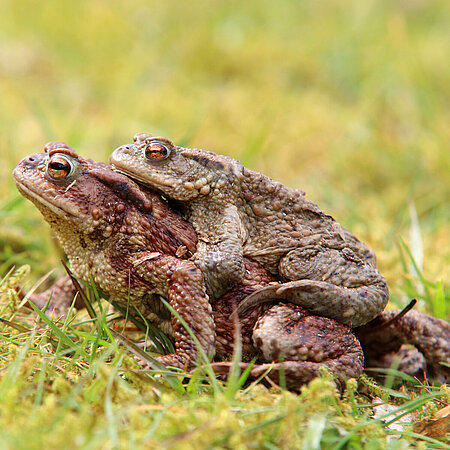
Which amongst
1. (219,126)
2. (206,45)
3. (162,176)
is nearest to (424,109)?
(219,126)

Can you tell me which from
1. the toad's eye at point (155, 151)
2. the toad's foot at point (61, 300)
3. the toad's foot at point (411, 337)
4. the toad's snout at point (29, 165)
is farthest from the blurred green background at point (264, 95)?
the toad's eye at point (155, 151)

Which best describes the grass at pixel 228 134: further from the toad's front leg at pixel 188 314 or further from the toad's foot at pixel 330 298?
the toad's foot at pixel 330 298

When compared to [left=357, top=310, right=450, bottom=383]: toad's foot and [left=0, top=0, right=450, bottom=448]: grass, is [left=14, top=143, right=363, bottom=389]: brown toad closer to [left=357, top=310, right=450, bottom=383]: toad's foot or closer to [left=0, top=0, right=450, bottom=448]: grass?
[left=0, top=0, right=450, bottom=448]: grass

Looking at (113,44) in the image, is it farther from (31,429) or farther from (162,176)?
(31,429)

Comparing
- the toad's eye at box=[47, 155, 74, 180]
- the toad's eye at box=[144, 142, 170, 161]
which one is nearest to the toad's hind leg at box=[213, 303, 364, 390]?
the toad's eye at box=[144, 142, 170, 161]

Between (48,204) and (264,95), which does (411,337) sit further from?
(264,95)
